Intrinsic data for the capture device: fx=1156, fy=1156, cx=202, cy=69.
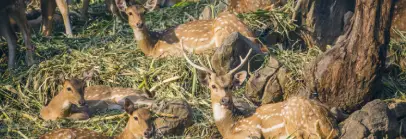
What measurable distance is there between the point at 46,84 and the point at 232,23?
2296 mm

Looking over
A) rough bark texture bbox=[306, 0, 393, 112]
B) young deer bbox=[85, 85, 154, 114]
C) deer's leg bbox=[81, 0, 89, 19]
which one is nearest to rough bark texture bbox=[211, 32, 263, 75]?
young deer bbox=[85, 85, 154, 114]

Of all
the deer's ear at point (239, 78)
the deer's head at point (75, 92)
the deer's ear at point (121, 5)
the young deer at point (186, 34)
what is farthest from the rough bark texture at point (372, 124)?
the deer's ear at point (121, 5)

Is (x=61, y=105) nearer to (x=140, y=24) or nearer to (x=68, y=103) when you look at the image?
(x=68, y=103)

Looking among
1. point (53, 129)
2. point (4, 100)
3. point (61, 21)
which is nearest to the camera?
point (53, 129)

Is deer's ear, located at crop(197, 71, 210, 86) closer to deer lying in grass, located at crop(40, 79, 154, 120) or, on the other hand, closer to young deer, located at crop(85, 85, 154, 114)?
deer lying in grass, located at crop(40, 79, 154, 120)

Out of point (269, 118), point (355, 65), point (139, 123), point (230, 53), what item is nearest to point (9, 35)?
point (230, 53)

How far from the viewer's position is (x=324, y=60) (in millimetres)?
11609

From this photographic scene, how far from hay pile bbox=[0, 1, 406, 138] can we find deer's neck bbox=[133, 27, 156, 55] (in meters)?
0.10

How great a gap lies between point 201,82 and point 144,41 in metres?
2.17

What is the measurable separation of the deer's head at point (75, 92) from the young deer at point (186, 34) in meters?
1.86

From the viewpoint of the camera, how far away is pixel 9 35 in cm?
1336

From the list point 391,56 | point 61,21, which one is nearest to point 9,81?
point 61,21

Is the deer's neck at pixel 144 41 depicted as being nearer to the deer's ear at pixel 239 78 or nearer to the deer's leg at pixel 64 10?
the deer's leg at pixel 64 10

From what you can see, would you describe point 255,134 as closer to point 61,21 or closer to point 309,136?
point 309,136
